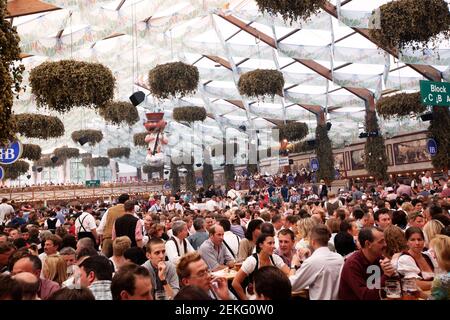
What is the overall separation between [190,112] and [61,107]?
30.7 ft

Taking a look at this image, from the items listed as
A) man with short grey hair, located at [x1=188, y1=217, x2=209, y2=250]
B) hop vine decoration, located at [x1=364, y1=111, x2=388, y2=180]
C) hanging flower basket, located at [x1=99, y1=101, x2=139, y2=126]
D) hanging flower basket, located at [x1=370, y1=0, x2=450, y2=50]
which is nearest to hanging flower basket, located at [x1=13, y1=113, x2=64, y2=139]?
hanging flower basket, located at [x1=99, y1=101, x2=139, y2=126]

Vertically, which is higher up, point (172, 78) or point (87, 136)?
point (87, 136)

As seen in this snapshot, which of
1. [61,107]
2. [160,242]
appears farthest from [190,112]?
[160,242]

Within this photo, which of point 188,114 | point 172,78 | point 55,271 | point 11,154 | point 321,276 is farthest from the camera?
point 188,114

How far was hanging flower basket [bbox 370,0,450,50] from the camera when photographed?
725 cm

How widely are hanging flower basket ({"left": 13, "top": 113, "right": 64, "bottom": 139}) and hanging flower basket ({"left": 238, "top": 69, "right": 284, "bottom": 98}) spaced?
18.6ft

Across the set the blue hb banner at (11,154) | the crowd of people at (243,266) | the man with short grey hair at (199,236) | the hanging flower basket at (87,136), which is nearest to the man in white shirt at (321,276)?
the crowd of people at (243,266)

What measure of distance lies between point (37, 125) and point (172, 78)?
453 cm

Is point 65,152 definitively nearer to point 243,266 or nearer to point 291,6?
point 291,6

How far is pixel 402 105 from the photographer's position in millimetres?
13203

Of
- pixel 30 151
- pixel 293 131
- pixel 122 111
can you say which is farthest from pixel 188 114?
pixel 30 151

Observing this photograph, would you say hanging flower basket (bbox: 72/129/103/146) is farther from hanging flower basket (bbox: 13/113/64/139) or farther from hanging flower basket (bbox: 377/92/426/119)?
hanging flower basket (bbox: 377/92/426/119)
